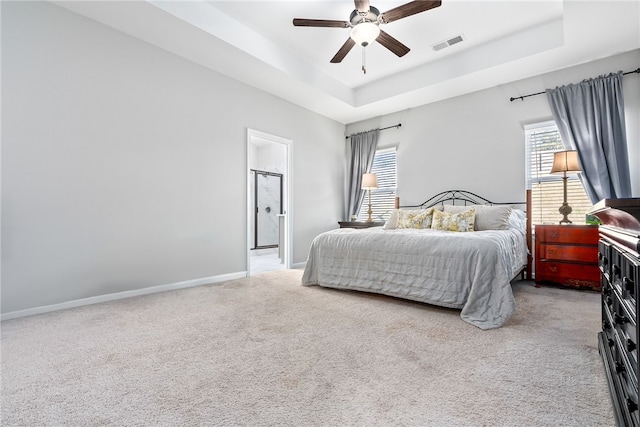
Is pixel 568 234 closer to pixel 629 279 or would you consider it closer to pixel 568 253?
pixel 568 253

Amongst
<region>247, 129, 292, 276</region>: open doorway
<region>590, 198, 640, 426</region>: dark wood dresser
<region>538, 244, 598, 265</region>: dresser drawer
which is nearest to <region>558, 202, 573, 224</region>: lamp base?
<region>538, 244, 598, 265</region>: dresser drawer

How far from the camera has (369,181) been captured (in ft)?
16.6

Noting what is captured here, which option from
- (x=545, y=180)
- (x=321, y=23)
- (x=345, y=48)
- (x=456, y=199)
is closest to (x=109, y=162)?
(x=321, y=23)

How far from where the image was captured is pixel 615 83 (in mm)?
3303

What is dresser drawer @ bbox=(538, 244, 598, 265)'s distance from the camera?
10.2 ft

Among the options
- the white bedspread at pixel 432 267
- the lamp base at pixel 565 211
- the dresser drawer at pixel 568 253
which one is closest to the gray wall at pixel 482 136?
the lamp base at pixel 565 211

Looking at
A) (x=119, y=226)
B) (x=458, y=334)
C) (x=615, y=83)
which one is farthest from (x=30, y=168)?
(x=615, y=83)

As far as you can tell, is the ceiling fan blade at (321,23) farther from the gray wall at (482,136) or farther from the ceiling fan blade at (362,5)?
the gray wall at (482,136)

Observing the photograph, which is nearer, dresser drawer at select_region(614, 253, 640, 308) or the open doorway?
dresser drawer at select_region(614, 253, 640, 308)

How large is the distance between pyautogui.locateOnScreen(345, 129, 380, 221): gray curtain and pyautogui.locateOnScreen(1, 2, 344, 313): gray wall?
2096 mm

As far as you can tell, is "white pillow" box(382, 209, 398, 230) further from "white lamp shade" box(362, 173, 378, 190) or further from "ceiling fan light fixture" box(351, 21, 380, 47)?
"ceiling fan light fixture" box(351, 21, 380, 47)

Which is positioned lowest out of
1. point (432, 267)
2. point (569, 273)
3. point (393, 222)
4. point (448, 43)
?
point (569, 273)

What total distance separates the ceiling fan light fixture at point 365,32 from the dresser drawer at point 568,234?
2.72 meters

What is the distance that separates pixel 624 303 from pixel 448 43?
3607mm
